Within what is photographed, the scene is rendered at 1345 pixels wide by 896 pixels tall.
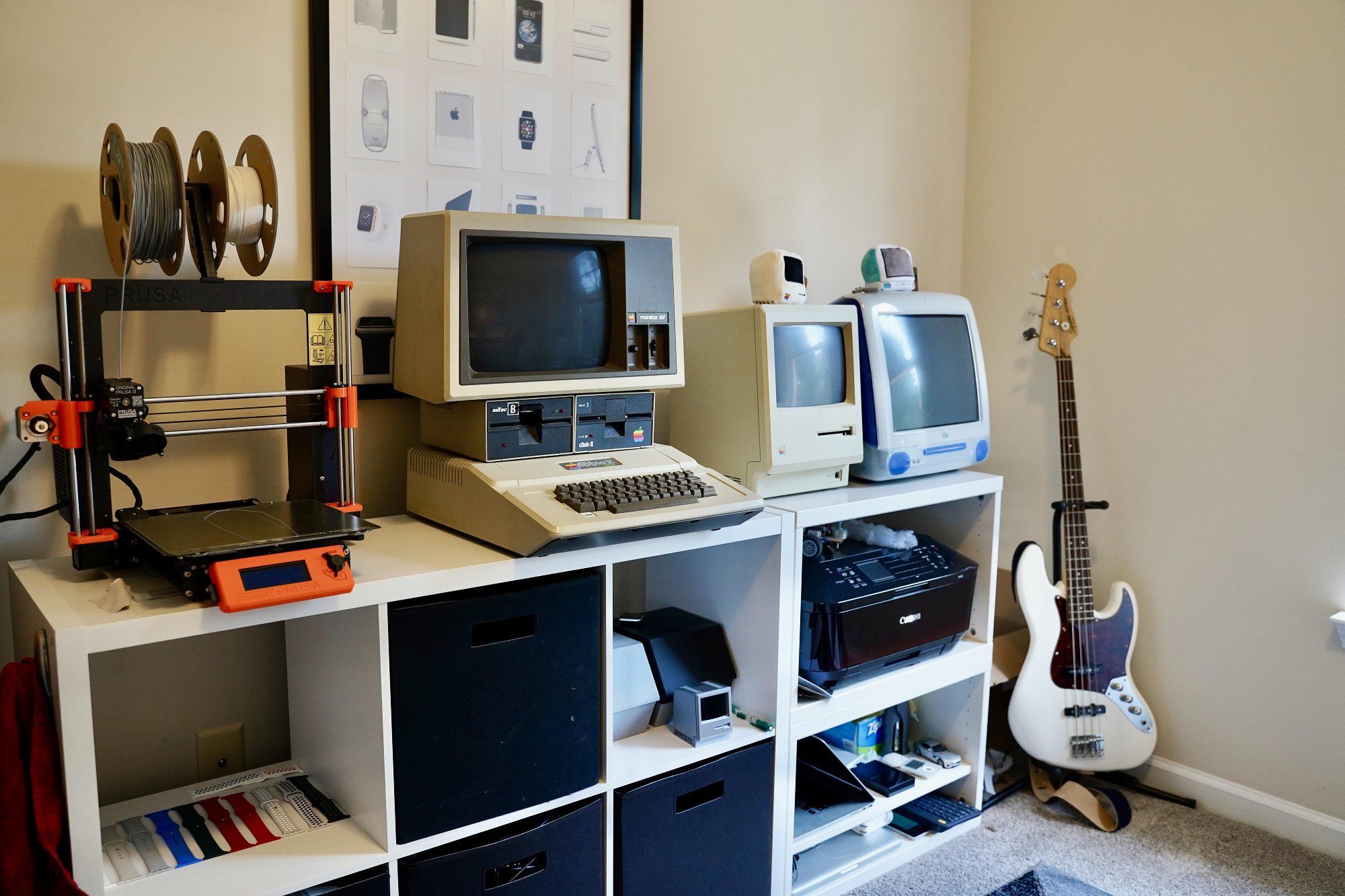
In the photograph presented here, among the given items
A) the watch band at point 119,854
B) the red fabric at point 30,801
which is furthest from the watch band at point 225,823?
the red fabric at point 30,801

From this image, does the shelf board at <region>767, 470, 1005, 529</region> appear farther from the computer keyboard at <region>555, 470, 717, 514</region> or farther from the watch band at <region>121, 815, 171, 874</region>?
the watch band at <region>121, 815, 171, 874</region>

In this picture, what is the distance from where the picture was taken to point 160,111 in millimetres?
1636

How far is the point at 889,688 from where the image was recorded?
224 cm

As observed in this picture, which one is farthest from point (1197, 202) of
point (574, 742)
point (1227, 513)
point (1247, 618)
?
point (574, 742)

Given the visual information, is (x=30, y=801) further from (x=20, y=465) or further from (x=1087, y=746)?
(x=1087, y=746)

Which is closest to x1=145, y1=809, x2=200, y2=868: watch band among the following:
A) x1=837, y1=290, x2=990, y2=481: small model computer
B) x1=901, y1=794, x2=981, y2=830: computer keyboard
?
x1=837, y1=290, x2=990, y2=481: small model computer

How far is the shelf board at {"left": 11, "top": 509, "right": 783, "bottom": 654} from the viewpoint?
1243mm

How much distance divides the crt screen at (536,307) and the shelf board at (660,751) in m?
0.71

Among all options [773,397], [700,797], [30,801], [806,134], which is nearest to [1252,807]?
[700,797]

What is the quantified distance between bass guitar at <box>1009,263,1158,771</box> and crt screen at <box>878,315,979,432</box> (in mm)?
403

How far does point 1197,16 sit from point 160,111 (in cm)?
241

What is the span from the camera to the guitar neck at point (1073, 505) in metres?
2.59

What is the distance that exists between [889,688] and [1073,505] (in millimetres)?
808

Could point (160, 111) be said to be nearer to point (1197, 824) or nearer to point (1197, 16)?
point (1197, 16)
